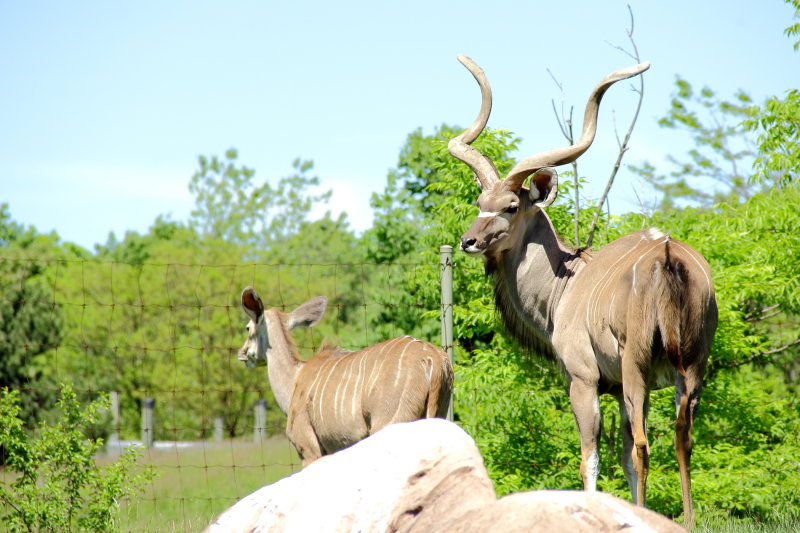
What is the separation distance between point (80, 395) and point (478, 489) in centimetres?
2163

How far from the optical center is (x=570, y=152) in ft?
18.8

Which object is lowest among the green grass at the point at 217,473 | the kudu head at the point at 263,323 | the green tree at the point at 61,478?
the green grass at the point at 217,473

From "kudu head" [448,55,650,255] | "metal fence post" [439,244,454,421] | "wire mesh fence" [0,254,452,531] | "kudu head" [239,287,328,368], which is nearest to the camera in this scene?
"kudu head" [448,55,650,255]

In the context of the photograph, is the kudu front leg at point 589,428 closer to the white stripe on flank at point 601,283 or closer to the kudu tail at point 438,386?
the white stripe on flank at point 601,283

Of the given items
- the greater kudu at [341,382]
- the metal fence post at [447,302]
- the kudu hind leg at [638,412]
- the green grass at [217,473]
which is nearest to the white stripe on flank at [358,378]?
the greater kudu at [341,382]

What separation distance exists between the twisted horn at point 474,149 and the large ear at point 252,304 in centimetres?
208

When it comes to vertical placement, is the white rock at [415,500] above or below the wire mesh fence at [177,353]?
above

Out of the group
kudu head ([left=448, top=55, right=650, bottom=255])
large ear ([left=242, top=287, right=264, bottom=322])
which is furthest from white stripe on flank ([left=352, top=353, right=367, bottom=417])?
large ear ([left=242, top=287, right=264, bottom=322])

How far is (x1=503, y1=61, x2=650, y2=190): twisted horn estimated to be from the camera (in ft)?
18.9

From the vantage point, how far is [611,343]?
504cm

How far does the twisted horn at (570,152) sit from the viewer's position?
5.75 m

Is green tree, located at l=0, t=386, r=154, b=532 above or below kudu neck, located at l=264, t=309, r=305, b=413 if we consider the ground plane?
below

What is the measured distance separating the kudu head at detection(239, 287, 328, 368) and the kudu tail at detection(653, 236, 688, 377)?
3.39 meters

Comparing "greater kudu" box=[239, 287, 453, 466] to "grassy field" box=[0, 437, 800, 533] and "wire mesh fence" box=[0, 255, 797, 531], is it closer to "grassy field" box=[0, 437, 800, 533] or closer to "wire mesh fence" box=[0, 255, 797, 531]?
"grassy field" box=[0, 437, 800, 533]
